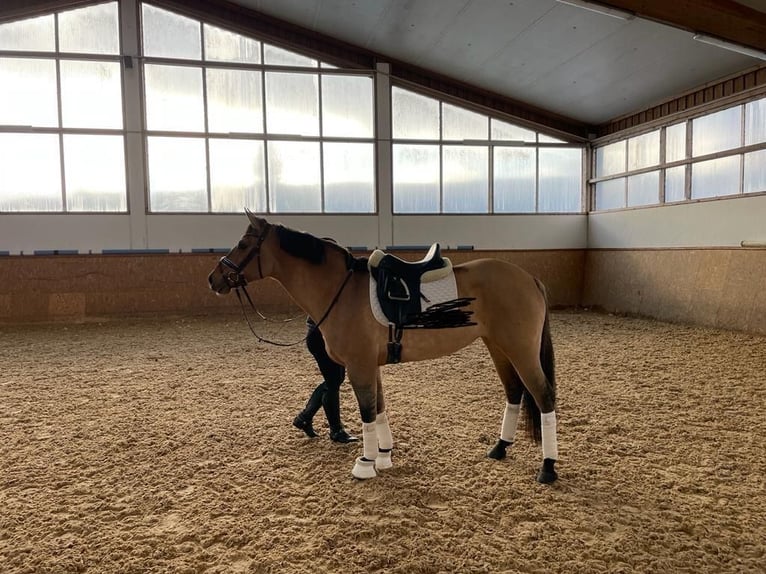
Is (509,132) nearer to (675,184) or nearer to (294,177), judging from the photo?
(675,184)

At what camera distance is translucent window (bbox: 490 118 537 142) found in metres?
10.6

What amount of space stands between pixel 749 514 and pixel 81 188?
10434 millimetres

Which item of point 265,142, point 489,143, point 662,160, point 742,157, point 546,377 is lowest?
point 546,377

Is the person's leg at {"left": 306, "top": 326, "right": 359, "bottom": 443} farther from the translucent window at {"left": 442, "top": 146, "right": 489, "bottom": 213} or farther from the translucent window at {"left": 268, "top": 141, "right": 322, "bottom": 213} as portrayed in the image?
the translucent window at {"left": 442, "top": 146, "right": 489, "bottom": 213}

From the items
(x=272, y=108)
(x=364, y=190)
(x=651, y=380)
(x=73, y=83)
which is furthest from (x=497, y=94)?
(x=73, y=83)

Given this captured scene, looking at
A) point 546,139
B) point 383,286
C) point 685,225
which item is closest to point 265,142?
point 546,139

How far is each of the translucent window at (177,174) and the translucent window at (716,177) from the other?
355 inches

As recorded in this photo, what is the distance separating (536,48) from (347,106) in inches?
153

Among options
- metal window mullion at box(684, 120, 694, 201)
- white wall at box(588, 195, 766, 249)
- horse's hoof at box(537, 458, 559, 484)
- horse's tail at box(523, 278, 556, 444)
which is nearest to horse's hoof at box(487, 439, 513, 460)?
horse's tail at box(523, 278, 556, 444)

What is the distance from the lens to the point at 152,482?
250 centimetres

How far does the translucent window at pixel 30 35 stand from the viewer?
8695 mm

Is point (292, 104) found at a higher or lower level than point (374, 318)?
higher

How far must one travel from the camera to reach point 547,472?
2.46m

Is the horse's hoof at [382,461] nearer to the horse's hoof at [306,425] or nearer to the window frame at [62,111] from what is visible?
the horse's hoof at [306,425]
